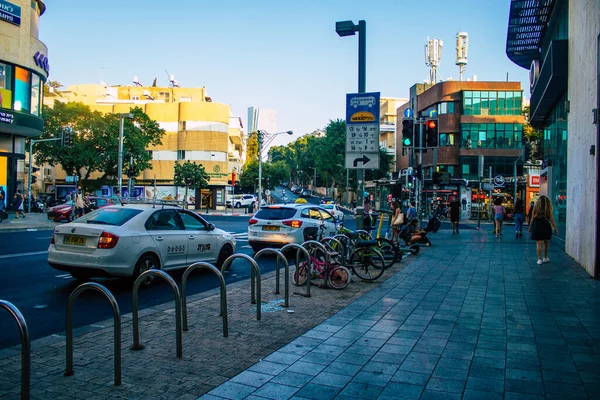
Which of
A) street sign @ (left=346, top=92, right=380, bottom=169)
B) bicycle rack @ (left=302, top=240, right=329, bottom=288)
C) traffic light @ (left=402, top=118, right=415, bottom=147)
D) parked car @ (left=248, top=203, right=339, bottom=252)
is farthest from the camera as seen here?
traffic light @ (left=402, top=118, right=415, bottom=147)

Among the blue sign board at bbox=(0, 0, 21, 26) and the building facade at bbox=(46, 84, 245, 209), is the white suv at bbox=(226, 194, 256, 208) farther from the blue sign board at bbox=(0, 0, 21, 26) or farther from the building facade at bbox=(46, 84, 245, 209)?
the blue sign board at bbox=(0, 0, 21, 26)

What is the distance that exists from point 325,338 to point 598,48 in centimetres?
857

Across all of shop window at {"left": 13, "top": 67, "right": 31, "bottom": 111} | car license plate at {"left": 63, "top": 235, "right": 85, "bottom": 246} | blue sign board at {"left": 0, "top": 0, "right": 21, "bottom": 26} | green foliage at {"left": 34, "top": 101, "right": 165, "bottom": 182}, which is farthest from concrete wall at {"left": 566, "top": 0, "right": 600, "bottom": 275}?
green foliage at {"left": 34, "top": 101, "right": 165, "bottom": 182}

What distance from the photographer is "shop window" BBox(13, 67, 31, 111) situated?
1134 inches

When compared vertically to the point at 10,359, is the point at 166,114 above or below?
above

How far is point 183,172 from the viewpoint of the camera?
51.7 meters

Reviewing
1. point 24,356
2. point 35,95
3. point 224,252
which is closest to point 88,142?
point 35,95

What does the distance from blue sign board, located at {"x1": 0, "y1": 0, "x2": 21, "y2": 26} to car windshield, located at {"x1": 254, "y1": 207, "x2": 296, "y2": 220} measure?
22.6 metres

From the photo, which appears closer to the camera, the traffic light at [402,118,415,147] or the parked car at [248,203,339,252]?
the parked car at [248,203,339,252]

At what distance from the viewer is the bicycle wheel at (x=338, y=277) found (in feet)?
29.8

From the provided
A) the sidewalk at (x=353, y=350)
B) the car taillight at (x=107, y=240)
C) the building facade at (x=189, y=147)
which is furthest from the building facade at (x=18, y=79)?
the building facade at (x=189, y=147)

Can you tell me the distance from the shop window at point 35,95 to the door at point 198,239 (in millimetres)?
24303

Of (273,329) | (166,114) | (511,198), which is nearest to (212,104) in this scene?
(166,114)

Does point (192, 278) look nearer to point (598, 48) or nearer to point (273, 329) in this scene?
point (273, 329)
